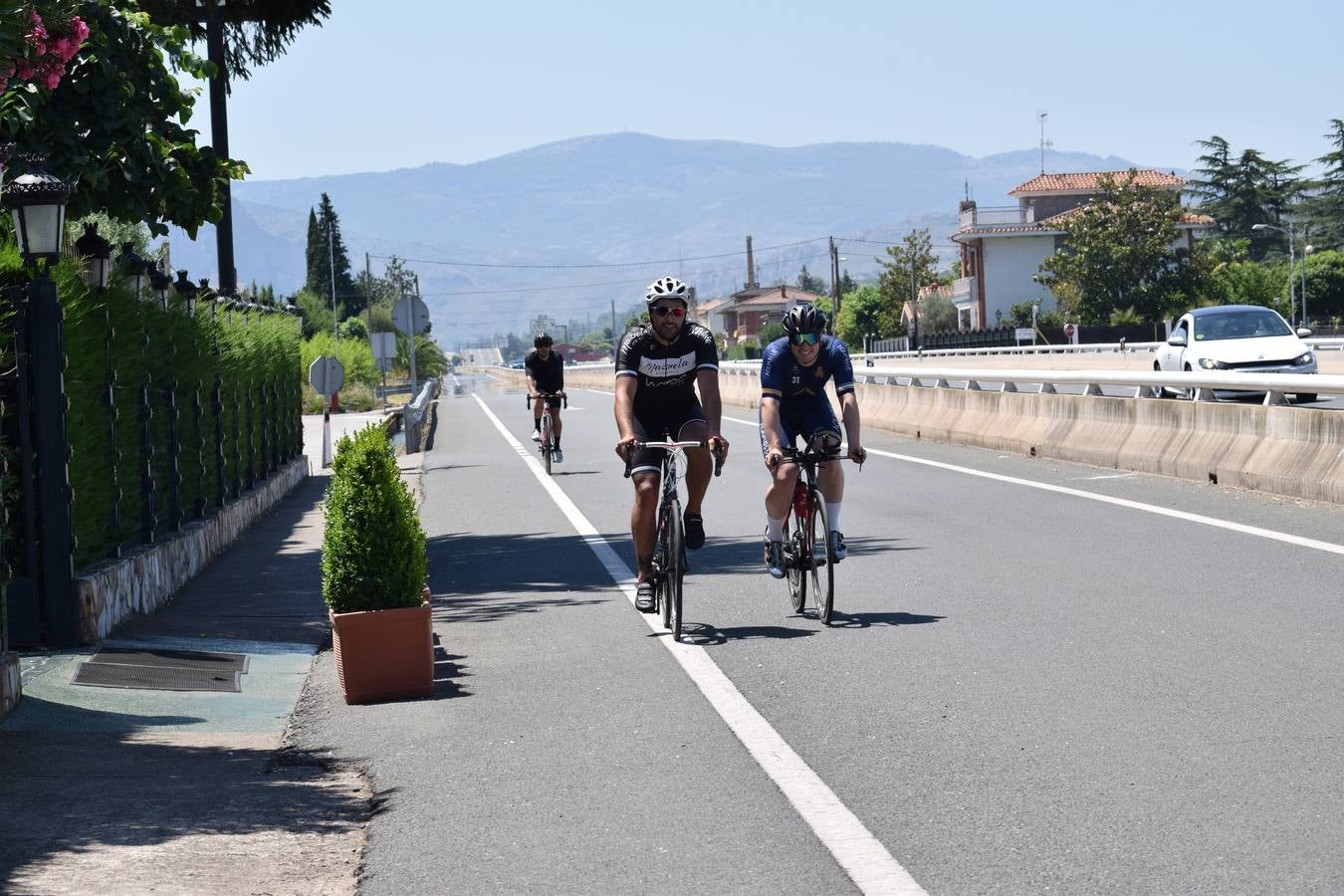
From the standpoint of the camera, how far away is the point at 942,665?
890 centimetres

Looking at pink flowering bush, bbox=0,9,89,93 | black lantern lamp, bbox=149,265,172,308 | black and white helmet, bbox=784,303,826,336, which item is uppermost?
pink flowering bush, bbox=0,9,89,93

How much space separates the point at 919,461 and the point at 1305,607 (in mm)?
13357

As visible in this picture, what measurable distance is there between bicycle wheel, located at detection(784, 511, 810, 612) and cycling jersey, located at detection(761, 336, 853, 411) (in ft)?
2.47

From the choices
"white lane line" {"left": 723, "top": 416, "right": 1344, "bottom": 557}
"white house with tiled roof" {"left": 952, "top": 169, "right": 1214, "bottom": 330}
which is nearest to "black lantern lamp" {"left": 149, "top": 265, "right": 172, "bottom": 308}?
Answer: "white lane line" {"left": 723, "top": 416, "right": 1344, "bottom": 557}

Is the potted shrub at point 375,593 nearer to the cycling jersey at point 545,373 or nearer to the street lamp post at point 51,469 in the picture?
the street lamp post at point 51,469

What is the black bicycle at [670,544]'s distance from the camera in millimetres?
10109

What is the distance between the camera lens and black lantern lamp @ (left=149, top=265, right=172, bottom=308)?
14891 mm

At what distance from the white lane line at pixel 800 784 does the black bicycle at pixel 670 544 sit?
17 centimetres

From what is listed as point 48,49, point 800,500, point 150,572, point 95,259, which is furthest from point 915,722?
point 95,259

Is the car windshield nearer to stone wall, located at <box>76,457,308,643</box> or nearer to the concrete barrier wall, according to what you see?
the concrete barrier wall

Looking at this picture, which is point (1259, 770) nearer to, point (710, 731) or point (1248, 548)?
point (710, 731)

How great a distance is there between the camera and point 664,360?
411 inches

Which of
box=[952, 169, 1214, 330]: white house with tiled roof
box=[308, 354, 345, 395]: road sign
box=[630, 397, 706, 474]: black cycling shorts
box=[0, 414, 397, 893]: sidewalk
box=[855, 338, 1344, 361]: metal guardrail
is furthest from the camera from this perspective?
box=[952, 169, 1214, 330]: white house with tiled roof

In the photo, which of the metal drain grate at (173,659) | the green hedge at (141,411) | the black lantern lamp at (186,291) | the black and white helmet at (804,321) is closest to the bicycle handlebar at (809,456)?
the black and white helmet at (804,321)
